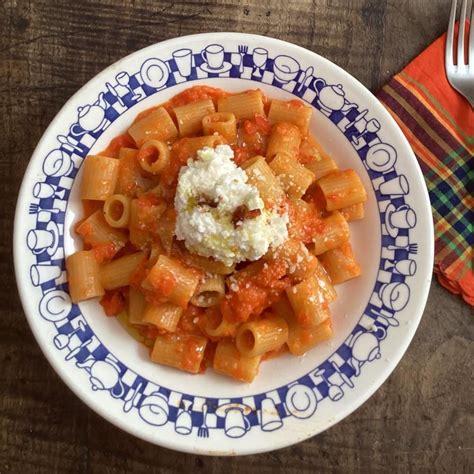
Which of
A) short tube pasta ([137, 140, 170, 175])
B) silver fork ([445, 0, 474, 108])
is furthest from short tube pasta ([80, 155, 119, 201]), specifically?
silver fork ([445, 0, 474, 108])

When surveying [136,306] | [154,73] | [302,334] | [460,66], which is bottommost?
[302,334]

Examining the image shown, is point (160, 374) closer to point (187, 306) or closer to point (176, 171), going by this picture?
point (187, 306)

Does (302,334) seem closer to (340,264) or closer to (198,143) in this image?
(340,264)

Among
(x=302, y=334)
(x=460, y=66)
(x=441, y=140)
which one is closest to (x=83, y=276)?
(x=302, y=334)

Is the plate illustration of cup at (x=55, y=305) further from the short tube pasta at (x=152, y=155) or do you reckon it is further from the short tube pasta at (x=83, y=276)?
the short tube pasta at (x=152, y=155)

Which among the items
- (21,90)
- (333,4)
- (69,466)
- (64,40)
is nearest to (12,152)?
(21,90)

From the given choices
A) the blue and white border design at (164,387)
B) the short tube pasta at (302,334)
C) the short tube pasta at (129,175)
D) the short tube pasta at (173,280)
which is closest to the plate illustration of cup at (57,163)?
the blue and white border design at (164,387)

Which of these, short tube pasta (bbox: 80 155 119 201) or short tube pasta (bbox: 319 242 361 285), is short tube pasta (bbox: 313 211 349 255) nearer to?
short tube pasta (bbox: 319 242 361 285)
